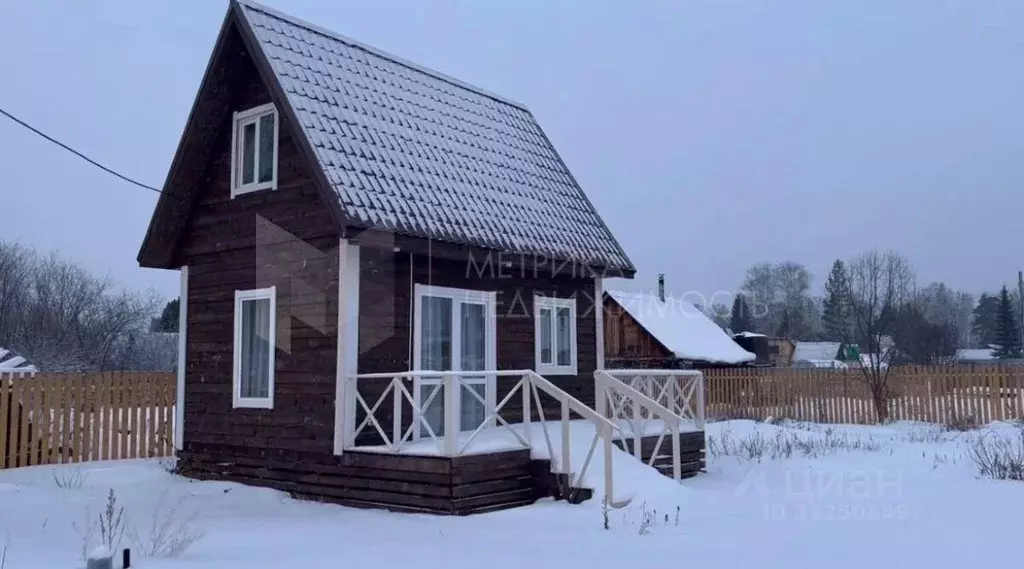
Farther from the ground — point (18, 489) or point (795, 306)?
point (795, 306)

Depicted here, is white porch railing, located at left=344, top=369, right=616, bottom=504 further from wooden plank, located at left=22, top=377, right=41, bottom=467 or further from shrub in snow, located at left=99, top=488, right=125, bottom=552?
wooden plank, located at left=22, top=377, right=41, bottom=467

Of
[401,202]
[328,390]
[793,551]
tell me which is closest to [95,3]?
[401,202]

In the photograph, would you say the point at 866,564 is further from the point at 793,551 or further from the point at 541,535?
the point at 541,535

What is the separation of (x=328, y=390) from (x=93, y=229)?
54.2 m

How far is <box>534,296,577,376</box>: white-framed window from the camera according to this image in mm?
12516

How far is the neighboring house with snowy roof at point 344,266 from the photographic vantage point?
979cm

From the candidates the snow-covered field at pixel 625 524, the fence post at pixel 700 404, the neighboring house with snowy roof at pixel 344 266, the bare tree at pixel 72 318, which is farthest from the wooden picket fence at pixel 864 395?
the bare tree at pixel 72 318

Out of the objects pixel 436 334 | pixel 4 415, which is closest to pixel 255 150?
pixel 436 334

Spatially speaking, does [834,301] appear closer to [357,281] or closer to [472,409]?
[472,409]

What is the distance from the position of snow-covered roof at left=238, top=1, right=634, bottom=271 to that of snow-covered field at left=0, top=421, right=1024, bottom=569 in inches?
137

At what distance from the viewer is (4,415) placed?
39.5 feet

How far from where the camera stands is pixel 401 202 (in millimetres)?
10250

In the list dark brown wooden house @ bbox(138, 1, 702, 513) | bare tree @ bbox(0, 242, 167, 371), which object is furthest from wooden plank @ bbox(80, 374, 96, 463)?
bare tree @ bbox(0, 242, 167, 371)

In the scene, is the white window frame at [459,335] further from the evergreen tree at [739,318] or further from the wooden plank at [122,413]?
the evergreen tree at [739,318]
